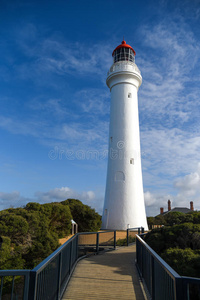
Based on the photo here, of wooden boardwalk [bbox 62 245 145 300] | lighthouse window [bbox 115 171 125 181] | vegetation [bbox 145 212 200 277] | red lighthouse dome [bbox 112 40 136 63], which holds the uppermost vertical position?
red lighthouse dome [bbox 112 40 136 63]

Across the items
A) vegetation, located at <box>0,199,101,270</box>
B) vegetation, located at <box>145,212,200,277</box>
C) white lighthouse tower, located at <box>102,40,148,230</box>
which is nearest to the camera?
vegetation, located at <box>145,212,200,277</box>

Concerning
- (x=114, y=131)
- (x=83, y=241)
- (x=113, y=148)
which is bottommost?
(x=83, y=241)

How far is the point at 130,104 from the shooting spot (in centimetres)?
2298

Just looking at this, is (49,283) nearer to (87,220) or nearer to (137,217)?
(137,217)

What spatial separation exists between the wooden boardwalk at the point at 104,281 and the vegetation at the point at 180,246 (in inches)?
48.7

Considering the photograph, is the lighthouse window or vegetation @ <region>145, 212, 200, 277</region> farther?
the lighthouse window

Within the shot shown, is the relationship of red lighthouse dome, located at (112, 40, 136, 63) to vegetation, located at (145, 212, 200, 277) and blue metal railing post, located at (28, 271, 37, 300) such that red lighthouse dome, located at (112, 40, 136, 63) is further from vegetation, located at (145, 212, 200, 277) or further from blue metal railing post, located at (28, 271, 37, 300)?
blue metal railing post, located at (28, 271, 37, 300)

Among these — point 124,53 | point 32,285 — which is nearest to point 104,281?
point 32,285

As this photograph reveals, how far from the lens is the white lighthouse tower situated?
20938mm

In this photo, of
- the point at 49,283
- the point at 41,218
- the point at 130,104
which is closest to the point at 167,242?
the point at 49,283

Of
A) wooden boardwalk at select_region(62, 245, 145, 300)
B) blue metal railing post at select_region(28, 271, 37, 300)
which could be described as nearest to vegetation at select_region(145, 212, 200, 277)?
wooden boardwalk at select_region(62, 245, 145, 300)

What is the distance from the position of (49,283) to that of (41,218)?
13.1m

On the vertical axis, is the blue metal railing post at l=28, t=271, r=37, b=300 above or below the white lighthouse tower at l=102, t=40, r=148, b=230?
below

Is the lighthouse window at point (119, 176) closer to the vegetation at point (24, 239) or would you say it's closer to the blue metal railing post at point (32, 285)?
the vegetation at point (24, 239)
